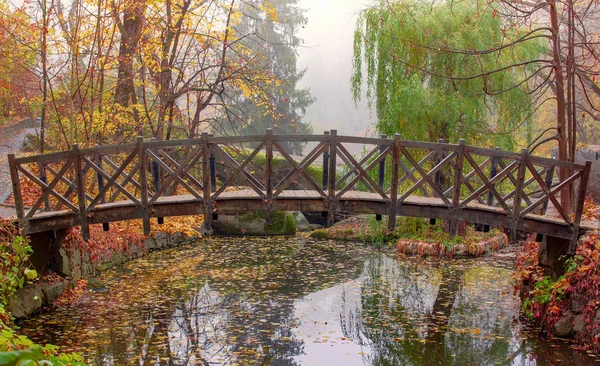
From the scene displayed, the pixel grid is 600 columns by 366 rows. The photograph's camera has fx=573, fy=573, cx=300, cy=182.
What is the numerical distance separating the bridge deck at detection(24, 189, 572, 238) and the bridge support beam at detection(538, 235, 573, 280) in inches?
13.1

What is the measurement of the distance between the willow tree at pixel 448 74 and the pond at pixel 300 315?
141 inches

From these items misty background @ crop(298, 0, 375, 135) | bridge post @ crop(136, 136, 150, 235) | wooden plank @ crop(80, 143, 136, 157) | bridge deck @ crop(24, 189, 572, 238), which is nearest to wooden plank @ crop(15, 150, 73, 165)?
wooden plank @ crop(80, 143, 136, 157)

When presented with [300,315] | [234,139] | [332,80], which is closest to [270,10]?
[234,139]

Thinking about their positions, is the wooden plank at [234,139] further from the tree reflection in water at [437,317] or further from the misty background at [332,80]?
the misty background at [332,80]

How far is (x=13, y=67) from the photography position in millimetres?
19906

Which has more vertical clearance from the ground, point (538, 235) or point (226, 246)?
point (538, 235)

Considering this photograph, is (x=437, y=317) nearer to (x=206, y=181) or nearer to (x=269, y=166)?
Answer: (x=269, y=166)

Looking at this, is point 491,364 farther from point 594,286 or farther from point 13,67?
point 13,67

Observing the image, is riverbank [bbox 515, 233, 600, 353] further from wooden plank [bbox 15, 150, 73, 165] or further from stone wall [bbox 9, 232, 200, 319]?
stone wall [bbox 9, 232, 200, 319]

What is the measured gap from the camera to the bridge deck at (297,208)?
952cm

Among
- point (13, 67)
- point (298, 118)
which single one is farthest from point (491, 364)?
point (298, 118)

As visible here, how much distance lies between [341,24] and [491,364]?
5457 cm

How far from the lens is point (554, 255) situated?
9.89 metres

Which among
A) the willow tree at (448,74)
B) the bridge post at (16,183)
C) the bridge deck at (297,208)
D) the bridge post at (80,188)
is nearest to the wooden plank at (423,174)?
the bridge deck at (297,208)
